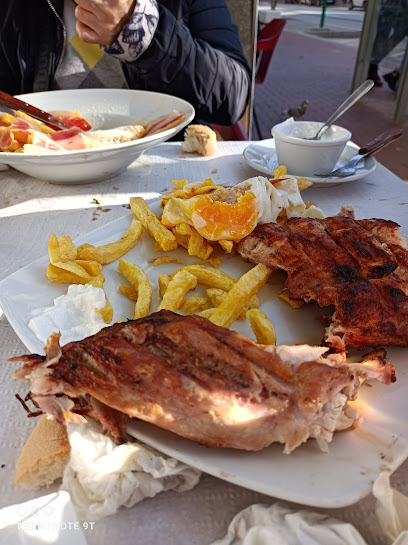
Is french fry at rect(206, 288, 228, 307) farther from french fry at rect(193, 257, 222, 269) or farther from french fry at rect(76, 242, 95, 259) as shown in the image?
french fry at rect(76, 242, 95, 259)

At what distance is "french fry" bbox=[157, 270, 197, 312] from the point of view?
145 cm

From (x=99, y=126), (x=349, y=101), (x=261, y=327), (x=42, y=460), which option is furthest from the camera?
(x=99, y=126)

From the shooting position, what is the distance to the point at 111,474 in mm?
953

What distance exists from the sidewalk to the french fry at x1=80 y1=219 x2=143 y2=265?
5656 mm

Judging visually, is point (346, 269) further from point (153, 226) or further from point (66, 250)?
point (66, 250)

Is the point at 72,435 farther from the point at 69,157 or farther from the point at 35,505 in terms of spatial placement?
the point at 69,157

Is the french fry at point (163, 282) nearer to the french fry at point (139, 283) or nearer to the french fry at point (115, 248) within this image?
the french fry at point (139, 283)

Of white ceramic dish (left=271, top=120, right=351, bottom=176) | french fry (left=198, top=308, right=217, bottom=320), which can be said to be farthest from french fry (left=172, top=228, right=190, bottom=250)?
white ceramic dish (left=271, top=120, right=351, bottom=176)

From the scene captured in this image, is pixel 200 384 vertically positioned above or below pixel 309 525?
above

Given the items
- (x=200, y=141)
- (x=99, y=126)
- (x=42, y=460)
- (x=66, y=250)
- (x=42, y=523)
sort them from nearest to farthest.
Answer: (x=42, y=523), (x=42, y=460), (x=66, y=250), (x=200, y=141), (x=99, y=126)

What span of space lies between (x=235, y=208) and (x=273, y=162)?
1169 millimetres

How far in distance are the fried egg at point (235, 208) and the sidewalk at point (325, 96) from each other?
17.1 ft

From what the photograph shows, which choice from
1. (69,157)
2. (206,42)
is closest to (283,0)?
(206,42)

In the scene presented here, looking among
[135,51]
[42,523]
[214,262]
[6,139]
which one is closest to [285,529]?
[42,523]
